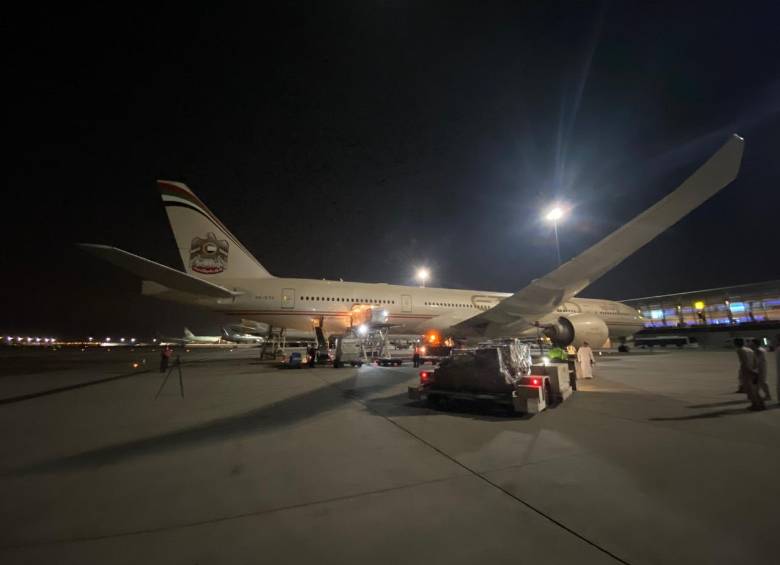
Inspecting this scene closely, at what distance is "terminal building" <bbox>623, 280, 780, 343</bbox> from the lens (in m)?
39.6

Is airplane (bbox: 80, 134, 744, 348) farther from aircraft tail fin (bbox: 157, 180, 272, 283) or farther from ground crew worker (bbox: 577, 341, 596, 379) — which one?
ground crew worker (bbox: 577, 341, 596, 379)

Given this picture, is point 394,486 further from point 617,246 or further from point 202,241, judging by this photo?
point 202,241

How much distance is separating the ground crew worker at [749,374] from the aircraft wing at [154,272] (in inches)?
533

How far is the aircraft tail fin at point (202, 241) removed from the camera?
50.0ft

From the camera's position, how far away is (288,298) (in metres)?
16.4

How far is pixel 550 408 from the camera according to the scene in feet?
19.4

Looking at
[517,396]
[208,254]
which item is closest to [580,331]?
[517,396]

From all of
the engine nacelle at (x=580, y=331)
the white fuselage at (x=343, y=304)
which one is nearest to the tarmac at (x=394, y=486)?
the engine nacelle at (x=580, y=331)

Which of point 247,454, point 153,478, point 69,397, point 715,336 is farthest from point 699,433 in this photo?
point 715,336

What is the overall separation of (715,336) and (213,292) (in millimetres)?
52691

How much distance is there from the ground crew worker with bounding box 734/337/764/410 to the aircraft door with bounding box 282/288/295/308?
14.8 m

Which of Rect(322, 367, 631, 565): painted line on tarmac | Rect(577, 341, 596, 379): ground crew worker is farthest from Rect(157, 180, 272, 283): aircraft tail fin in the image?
Rect(322, 367, 631, 565): painted line on tarmac

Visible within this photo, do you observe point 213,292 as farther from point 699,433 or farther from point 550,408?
point 699,433

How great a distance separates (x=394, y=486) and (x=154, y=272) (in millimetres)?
11966
